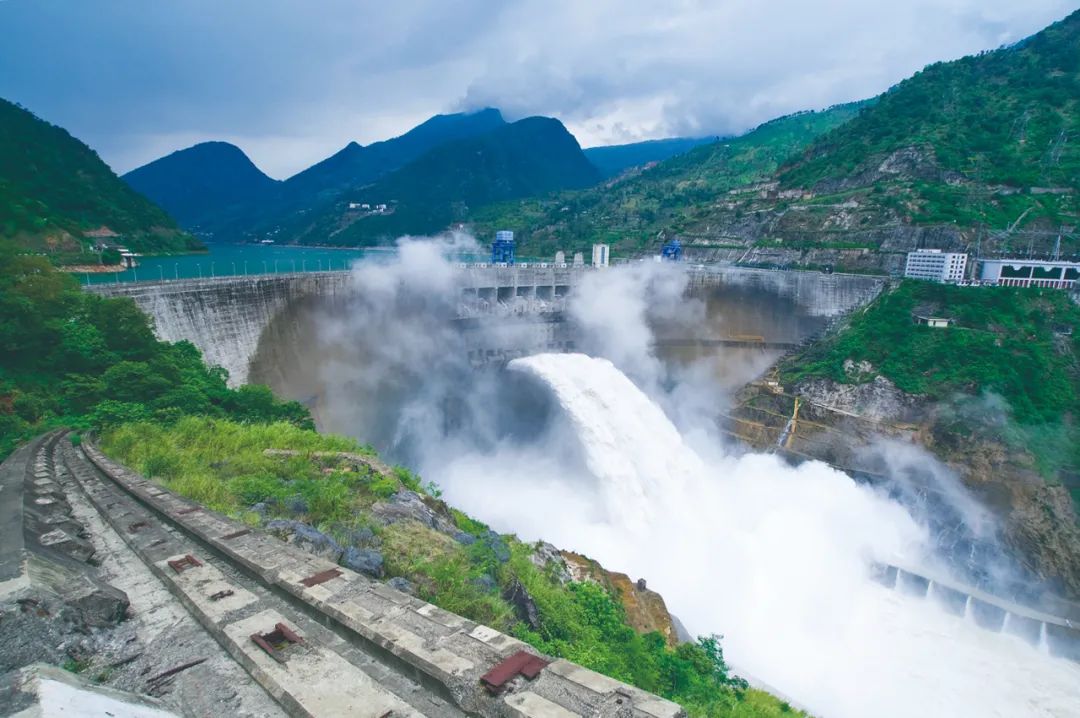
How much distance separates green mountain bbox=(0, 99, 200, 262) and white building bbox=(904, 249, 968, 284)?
178 ft

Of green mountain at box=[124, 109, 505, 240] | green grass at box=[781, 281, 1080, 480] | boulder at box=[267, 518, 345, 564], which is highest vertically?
green mountain at box=[124, 109, 505, 240]

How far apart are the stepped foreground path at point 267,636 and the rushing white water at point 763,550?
46.0 feet

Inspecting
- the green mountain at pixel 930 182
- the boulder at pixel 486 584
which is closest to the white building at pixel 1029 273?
the green mountain at pixel 930 182

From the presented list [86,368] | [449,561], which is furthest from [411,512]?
[86,368]

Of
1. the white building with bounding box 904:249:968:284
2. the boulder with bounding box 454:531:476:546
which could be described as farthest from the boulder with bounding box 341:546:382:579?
the white building with bounding box 904:249:968:284

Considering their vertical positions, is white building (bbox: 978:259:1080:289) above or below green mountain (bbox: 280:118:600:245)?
below

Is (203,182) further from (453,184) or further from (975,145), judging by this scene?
(975,145)

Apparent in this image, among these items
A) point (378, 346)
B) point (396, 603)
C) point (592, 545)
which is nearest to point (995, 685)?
point (592, 545)

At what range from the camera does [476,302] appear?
1180 inches

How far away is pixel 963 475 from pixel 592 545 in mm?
19422

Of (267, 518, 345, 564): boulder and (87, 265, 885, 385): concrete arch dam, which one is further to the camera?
(87, 265, 885, 385): concrete arch dam

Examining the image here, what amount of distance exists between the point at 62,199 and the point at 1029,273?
7080cm

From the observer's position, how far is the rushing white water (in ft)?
54.4

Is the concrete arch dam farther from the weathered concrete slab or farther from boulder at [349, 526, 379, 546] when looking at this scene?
the weathered concrete slab
